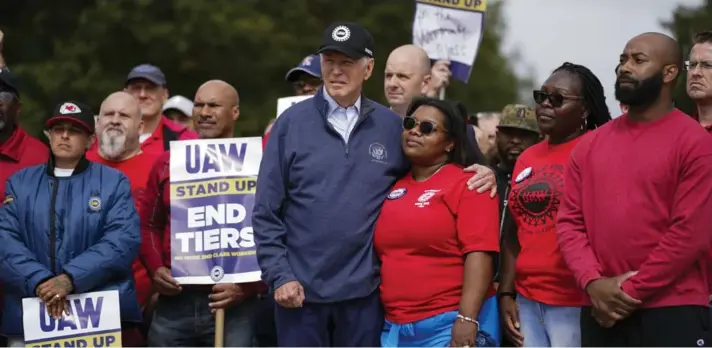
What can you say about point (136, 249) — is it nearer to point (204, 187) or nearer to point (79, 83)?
point (204, 187)

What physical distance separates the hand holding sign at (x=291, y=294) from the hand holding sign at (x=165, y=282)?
1.79 meters

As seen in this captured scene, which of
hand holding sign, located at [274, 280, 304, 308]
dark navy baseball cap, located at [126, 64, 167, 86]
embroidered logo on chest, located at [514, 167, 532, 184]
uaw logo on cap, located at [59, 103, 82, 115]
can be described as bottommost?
hand holding sign, located at [274, 280, 304, 308]

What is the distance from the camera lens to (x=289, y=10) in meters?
26.8

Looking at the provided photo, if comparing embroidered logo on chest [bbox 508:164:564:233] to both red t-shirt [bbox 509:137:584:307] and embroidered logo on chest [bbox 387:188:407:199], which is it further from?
embroidered logo on chest [bbox 387:188:407:199]

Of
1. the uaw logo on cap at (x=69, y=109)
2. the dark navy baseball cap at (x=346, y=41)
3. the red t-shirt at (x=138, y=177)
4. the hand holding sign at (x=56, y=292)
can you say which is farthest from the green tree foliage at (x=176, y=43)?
the dark navy baseball cap at (x=346, y=41)

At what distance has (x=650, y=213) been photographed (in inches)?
267

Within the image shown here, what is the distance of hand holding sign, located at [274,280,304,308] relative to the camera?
7480 mm

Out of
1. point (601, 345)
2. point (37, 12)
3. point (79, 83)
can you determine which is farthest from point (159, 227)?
point (37, 12)

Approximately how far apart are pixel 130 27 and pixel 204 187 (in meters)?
15.4

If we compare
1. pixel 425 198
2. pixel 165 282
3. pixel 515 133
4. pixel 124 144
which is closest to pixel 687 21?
pixel 515 133

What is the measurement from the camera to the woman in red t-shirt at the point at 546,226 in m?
7.50

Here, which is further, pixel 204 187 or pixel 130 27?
pixel 130 27

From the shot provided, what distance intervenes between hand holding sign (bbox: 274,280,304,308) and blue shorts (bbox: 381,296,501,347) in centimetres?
55

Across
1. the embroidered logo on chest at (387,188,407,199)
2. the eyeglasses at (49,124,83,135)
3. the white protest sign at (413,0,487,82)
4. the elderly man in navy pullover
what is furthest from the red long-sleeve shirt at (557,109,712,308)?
the white protest sign at (413,0,487,82)
